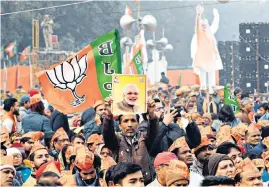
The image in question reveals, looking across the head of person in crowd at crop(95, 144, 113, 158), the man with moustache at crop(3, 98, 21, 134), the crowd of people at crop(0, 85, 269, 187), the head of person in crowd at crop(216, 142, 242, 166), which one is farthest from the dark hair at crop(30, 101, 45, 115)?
the head of person in crowd at crop(216, 142, 242, 166)

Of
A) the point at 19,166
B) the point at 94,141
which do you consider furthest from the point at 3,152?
the point at 94,141

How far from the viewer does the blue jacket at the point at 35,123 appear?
10062 millimetres

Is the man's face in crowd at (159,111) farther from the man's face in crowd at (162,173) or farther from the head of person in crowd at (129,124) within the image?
the man's face in crowd at (162,173)

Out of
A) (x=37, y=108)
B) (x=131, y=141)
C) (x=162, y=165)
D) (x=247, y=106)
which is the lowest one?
(x=162, y=165)

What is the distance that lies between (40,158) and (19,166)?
236 millimetres

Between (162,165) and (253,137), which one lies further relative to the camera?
(253,137)

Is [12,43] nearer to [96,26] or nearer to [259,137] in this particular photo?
[96,26]

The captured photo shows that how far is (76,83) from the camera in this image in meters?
9.70

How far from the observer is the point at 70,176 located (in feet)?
22.5

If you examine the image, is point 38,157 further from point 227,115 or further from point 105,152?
point 227,115

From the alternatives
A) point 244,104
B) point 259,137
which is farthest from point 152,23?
point 259,137

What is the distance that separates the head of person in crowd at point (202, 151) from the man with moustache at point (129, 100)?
28.2 inches

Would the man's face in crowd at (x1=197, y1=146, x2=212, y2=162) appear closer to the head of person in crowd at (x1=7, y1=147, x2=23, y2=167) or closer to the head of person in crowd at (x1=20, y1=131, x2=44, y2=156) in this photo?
the head of person in crowd at (x1=7, y1=147, x2=23, y2=167)

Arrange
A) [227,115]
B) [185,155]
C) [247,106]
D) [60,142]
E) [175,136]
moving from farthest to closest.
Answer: [247,106]
[227,115]
[60,142]
[175,136]
[185,155]
